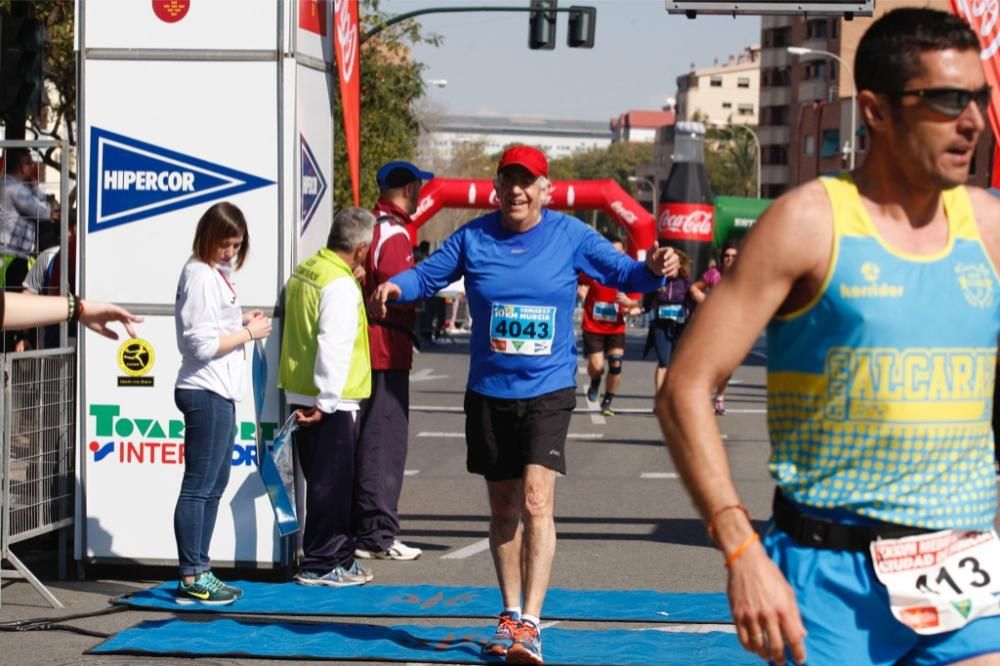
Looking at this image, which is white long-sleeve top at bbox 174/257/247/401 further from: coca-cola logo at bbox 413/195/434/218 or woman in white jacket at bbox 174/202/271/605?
coca-cola logo at bbox 413/195/434/218

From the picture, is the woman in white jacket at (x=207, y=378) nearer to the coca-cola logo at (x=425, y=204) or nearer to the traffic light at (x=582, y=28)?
the coca-cola logo at (x=425, y=204)

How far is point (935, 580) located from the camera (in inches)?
129

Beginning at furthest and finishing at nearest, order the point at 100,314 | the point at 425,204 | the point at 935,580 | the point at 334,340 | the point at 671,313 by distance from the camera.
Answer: the point at 425,204
the point at 671,313
the point at 334,340
the point at 100,314
the point at 935,580

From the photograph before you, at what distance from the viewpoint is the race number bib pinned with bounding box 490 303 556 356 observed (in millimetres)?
7184

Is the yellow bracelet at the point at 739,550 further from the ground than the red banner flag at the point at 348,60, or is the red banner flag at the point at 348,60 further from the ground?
the red banner flag at the point at 348,60

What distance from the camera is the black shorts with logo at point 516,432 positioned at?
7.13m

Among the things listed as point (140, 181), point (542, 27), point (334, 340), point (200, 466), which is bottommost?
point (200, 466)

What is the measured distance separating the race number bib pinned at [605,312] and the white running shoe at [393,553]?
10074mm

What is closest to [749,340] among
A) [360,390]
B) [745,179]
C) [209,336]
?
[209,336]

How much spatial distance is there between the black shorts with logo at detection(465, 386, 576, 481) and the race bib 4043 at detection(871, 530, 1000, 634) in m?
3.82

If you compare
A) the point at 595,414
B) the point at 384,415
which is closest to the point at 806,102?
the point at 595,414

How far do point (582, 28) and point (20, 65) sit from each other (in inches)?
812

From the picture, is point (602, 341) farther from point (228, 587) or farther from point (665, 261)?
point (665, 261)

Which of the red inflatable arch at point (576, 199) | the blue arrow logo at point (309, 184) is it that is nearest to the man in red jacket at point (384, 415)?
the blue arrow logo at point (309, 184)
